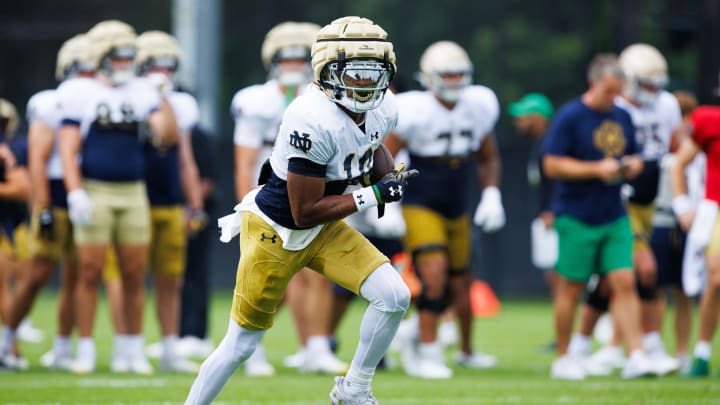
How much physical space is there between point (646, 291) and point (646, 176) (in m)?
0.79

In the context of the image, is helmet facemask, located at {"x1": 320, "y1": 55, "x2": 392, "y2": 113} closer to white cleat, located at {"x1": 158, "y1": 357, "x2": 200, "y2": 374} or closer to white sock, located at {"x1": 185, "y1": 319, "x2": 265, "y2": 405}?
white sock, located at {"x1": 185, "y1": 319, "x2": 265, "y2": 405}

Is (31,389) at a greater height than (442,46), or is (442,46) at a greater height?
(442,46)

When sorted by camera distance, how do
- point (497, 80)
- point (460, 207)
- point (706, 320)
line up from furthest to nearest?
point (497, 80) → point (460, 207) → point (706, 320)

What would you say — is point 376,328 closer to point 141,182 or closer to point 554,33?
point 141,182

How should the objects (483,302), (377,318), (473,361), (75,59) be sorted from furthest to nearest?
(483,302) < (473,361) < (75,59) < (377,318)

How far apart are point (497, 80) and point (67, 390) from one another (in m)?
10.4

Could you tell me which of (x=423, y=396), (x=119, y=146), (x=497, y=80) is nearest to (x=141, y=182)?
(x=119, y=146)

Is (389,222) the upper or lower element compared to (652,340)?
upper

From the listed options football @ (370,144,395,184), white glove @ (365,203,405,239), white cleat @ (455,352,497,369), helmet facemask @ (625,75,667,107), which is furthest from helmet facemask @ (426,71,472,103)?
football @ (370,144,395,184)

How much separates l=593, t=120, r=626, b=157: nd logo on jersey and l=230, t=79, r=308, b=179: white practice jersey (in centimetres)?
193

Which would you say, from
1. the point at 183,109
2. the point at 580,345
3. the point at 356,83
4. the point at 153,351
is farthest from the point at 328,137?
the point at 153,351

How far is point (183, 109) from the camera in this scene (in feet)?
31.7

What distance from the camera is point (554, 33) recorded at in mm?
17391

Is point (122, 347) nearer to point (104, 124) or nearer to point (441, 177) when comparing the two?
point (104, 124)
